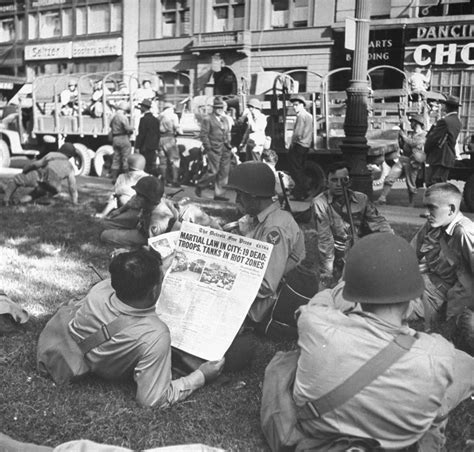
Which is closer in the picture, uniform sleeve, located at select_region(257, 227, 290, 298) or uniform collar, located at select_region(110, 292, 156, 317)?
uniform collar, located at select_region(110, 292, 156, 317)

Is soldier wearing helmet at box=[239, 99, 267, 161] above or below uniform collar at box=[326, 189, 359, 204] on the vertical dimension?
above

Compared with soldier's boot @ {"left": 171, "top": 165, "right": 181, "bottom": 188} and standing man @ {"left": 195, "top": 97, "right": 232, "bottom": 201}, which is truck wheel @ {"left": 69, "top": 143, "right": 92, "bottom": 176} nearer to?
soldier's boot @ {"left": 171, "top": 165, "right": 181, "bottom": 188}

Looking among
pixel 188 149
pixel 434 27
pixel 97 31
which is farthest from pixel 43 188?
pixel 97 31

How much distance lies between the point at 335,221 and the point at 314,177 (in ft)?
18.9

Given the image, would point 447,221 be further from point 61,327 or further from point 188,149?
point 188,149

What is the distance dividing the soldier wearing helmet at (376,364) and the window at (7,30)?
32.3 metres

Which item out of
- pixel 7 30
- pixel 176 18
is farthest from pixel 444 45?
pixel 7 30

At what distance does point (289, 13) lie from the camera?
2291 cm

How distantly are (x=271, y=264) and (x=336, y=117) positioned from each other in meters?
7.75

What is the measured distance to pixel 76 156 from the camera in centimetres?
1539

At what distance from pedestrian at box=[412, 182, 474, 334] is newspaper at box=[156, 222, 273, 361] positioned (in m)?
1.15

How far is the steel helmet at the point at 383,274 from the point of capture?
99.8 inches

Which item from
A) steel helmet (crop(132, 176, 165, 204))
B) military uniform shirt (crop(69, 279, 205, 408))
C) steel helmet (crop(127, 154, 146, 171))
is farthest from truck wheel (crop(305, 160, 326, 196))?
military uniform shirt (crop(69, 279, 205, 408))

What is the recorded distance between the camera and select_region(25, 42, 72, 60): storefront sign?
2853 centimetres
